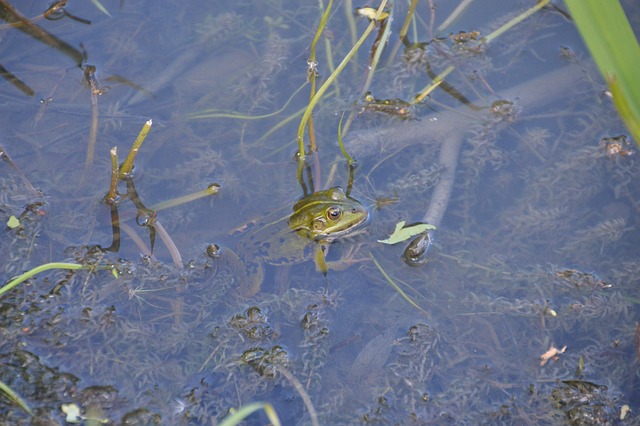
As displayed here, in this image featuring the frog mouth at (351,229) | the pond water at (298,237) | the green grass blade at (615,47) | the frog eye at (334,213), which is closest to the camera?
the green grass blade at (615,47)

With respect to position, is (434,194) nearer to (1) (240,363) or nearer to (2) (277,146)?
(2) (277,146)

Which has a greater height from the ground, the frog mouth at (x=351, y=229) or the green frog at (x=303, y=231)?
the green frog at (x=303, y=231)

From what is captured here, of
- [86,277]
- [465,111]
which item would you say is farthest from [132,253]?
[465,111]

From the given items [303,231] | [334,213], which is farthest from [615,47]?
[303,231]

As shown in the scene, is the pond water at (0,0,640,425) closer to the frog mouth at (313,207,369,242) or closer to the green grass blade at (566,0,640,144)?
the frog mouth at (313,207,369,242)

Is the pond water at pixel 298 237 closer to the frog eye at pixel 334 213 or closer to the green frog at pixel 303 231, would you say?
the green frog at pixel 303 231

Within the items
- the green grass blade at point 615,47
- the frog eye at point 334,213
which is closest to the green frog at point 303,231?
the frog eye at point 334,213

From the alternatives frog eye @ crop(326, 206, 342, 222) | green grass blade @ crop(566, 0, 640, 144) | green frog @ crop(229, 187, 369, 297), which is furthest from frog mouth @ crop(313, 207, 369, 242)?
green grass blade @ crop(566, 0, 640, 144)
